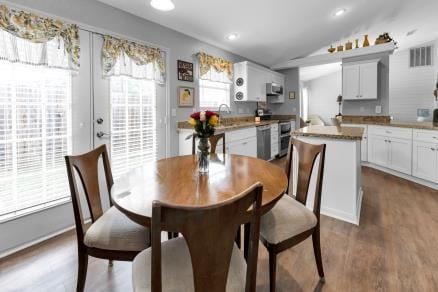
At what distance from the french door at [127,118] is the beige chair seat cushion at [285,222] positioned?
78.9 inches

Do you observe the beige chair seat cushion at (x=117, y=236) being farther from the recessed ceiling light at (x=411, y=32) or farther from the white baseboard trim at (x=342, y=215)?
the recessed ceiling light at (x=411, y=32)

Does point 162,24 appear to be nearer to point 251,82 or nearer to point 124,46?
point 124,46

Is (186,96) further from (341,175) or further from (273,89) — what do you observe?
(273,89)

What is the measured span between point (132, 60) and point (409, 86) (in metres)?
7.28

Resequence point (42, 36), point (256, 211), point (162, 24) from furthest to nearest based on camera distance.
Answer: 1. point (162, 24)
2. point (42, 36)
3. point (256, 211)

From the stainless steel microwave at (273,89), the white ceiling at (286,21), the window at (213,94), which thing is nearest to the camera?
the white ceiling at (286,21)

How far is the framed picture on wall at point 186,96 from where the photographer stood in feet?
11.9

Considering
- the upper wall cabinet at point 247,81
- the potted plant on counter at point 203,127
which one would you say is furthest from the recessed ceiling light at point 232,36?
the potted plant on counter at point 203,127

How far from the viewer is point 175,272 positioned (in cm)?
104

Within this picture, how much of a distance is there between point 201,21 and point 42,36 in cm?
193

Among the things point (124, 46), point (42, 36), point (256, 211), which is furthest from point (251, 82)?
point (256, 211)

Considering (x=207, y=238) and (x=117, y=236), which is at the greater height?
(x=207, y=238)

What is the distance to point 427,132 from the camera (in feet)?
12.0

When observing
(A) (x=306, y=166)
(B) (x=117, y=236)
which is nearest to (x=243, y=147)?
(A) (x=306, y=166)
